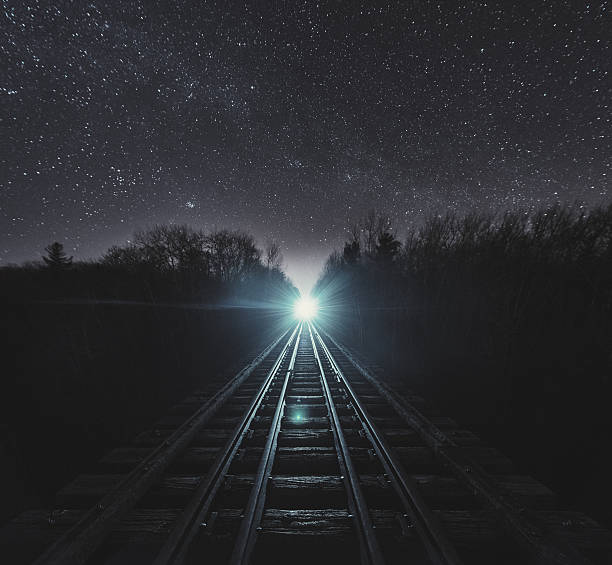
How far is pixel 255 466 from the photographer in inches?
144

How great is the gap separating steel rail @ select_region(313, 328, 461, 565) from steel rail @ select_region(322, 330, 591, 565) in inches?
26.6

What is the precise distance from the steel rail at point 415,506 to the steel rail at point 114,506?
2995mm

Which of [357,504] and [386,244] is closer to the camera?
[357,504]

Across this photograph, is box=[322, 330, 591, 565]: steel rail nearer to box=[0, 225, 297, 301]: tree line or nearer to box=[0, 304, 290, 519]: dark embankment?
box=[0, 304, 290, 519]: dark embankment

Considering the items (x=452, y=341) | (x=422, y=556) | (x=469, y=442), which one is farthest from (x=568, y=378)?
(x=422, y=556)

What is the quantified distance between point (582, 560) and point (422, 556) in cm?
129

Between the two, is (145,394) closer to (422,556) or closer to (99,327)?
(99,327)

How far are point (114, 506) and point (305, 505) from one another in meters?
2.02

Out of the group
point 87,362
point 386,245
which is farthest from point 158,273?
point 386,245

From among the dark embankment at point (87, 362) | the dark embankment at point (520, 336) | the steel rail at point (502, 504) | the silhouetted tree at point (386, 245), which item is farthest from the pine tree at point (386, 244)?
the steel rail at point (502, 504)

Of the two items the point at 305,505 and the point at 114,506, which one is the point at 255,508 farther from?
the point at 114,506

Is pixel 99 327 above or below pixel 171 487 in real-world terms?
above

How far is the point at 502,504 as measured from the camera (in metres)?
2.70

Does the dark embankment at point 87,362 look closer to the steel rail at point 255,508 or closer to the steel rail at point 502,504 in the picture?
the steel rail at point 255,508
